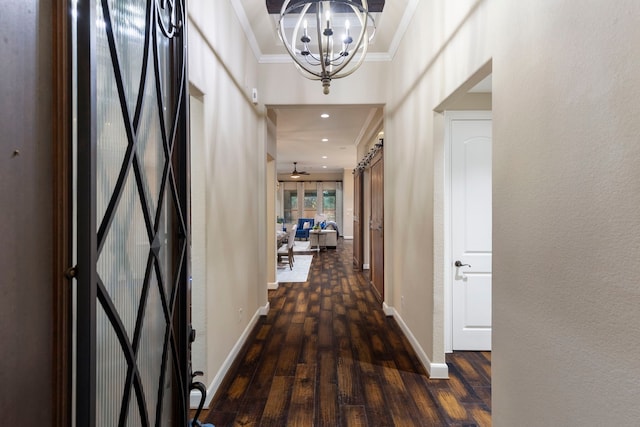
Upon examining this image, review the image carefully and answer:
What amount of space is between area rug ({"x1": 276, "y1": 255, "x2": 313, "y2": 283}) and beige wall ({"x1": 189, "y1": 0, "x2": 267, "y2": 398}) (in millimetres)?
2228

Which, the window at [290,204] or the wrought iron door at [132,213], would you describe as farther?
the window at [290,204]

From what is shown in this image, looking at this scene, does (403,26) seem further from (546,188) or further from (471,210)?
(546,188)

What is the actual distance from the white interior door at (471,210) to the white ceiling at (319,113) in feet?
1.25

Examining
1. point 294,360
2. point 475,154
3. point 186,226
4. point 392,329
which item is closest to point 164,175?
point 186,226

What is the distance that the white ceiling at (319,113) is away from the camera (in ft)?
9.61

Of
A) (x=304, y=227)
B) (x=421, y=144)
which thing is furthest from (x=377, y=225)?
(x=304, y=227)

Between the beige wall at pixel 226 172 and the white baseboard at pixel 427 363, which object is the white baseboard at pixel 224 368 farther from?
the white baseboard at pixel 427 363

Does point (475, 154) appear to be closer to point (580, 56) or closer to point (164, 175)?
point (580, 56)

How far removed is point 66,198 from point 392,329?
3421 millimetres

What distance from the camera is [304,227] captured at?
12.4m

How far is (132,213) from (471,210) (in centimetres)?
278

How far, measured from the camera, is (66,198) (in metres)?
0.63

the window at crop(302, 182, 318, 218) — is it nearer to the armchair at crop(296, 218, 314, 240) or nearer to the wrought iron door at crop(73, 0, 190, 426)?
the armchair at crop(296, 218, 314, 240)

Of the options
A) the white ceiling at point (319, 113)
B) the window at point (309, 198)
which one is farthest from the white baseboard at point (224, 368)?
the window at point (309, 198)
